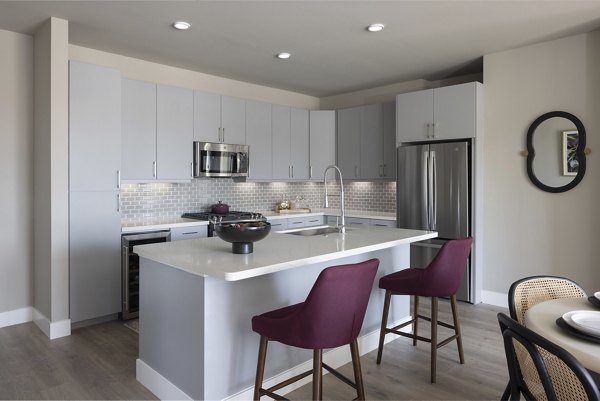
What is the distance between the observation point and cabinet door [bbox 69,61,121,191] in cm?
371

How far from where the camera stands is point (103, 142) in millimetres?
3889

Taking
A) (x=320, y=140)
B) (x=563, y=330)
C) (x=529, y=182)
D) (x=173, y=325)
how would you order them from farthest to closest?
(x=320, y=140), (x=529, y=182), (x=173, y=325), (x=563, y=330)

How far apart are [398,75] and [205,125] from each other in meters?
2.50

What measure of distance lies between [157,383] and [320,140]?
170 inches

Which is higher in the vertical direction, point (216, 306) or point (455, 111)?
point (455, 111)

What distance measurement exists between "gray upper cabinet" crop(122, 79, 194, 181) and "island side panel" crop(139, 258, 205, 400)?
202 cm

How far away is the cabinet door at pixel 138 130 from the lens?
171 inches

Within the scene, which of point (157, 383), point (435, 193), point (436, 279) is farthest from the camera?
point (435, 193)

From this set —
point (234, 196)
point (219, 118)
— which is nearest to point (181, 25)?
point (219, 118)

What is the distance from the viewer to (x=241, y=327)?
248 centimetres

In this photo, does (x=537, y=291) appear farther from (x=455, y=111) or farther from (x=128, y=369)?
(x=455, y=111)

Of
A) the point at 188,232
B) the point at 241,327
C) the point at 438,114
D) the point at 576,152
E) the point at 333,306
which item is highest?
the point at 438,114

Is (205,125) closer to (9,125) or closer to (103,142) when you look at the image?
(103,142)

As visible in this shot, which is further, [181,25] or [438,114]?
[438,114]
